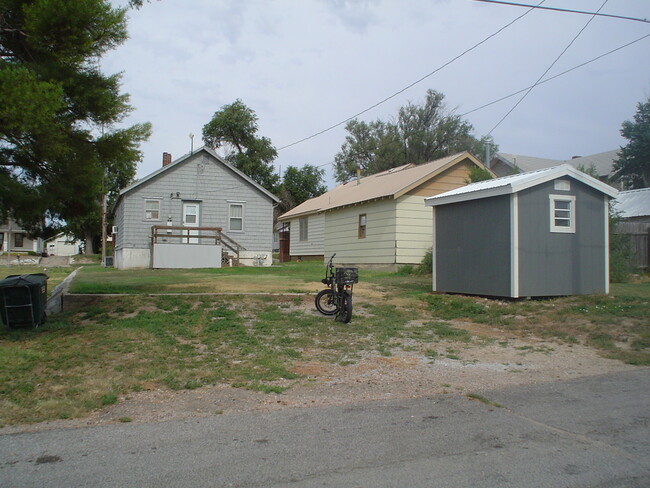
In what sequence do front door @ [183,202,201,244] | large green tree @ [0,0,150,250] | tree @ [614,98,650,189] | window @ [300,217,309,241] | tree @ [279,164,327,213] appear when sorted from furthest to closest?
tree @ [279,164,327,213] → tree @ [614,98,650,189] → window @ [300,217,309,241] → front door @ [183,202,201,244] → large green tree @ [0,0,150,250]

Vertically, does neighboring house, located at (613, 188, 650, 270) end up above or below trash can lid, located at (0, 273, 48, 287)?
above

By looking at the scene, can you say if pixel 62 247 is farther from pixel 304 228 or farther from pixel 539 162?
pixel 539 162

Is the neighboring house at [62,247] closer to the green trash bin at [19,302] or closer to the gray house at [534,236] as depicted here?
the green trash bin at [19,302]

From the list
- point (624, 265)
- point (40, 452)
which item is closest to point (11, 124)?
point (40, 452)

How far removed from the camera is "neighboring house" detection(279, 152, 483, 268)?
21578mm

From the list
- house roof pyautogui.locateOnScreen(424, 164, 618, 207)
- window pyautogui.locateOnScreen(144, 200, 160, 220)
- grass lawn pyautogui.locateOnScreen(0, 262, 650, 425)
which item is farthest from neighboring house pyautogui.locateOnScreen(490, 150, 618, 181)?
grass lawn pyautogui.locateOnScreen(0, 262, 650, 425)

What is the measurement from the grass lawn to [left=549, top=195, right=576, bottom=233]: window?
1.64 m

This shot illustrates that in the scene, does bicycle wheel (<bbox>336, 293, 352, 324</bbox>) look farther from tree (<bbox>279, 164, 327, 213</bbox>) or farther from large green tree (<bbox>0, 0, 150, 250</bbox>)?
tree (<bbox>279, 164, 327, 213</bbox>)

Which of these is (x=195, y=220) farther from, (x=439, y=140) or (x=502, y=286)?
(x=439, y=140)

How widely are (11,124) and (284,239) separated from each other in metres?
26.9

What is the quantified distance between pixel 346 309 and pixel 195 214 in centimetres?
1746

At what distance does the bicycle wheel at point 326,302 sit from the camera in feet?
36.3

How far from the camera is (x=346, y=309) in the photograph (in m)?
10.6

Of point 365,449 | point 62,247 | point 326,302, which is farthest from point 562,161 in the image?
point 62,247
